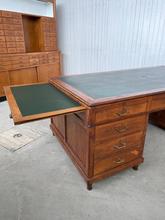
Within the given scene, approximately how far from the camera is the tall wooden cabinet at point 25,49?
3122 mm

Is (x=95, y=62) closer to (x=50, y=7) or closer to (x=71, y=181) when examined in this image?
(x=50, y=7)

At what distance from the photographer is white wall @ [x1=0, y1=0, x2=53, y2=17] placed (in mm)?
3346

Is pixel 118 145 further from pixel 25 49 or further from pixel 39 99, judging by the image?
pixel 25 49

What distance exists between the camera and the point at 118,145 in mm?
1363

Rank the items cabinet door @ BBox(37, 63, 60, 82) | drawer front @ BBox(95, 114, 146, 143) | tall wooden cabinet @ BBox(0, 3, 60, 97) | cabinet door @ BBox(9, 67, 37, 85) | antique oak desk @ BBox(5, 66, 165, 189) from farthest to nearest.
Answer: cabinet door @ BBox(37, 63, 60, 82)
cabinet door @ BBox(9, 67, 37, 85)
tall wooden cabinet @ BBox(0, 3, 60, 97)
drawer front @ BBox(95, 114, 146, 143)
antique oak desk @ BBox(5, 66, 165, 189)

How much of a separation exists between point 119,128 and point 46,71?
2965 millimetres

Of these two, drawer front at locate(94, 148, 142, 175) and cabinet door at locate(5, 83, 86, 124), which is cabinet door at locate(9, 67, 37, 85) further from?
drawer front at locate(94, 148, 142, 175)

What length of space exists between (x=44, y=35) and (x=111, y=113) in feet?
10.1

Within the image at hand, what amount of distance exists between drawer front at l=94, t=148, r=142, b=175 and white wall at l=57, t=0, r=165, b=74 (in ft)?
5.52

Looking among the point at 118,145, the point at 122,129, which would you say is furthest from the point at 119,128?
the point at 118,145

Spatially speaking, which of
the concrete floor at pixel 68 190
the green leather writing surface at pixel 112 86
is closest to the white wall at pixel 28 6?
the green leather writing surface at pixel 112 86

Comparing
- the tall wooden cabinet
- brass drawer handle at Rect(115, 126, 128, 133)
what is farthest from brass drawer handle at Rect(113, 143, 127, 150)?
the tall wooden cabinet

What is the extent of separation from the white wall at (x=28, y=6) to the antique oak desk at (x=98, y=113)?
272cm

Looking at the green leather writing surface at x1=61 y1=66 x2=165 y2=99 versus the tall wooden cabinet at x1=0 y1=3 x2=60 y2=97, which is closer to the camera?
the green leather writing surface at x1=61 y1=66 x2=165 y2=99
